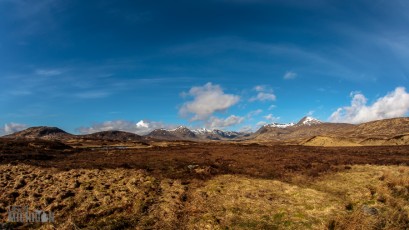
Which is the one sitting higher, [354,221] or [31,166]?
[31,166]

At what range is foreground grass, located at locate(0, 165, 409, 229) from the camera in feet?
54.6

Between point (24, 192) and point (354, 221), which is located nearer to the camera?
point (354, 221)

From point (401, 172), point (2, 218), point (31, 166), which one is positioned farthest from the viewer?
point (31, 166)

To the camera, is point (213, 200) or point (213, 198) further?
point (213, 198)

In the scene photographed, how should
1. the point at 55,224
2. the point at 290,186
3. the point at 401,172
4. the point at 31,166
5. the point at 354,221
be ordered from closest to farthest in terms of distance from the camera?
the point at 354,221
the point at 55,224
the point at 290,186
the point at 401,172
the point at 31,166

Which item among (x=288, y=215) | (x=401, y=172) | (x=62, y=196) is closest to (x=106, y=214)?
(x=62, y=196)

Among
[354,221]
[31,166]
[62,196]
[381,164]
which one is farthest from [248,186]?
[31,166]

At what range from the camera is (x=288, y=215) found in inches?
704

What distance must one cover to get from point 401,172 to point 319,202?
15.7 meters

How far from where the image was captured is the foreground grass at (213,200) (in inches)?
655

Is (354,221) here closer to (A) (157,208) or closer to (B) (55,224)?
(A) (157,208)

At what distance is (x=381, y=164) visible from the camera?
119ft

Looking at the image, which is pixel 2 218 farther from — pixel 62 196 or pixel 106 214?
pixel 106 214

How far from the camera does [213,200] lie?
21266mm
